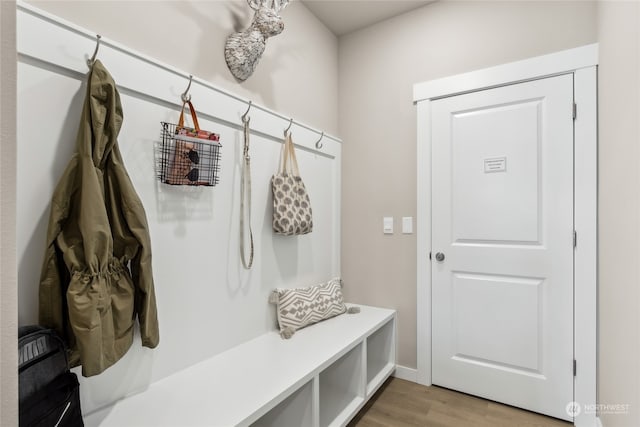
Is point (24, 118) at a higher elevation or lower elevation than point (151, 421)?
higher

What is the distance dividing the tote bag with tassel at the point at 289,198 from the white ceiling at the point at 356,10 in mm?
1065

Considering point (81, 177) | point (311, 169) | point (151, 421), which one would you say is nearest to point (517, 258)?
point (311, 169)

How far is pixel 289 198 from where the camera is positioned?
196cm

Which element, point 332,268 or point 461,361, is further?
point 332,268

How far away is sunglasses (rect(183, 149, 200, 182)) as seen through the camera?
1.36 meters

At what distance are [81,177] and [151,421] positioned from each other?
0.84m

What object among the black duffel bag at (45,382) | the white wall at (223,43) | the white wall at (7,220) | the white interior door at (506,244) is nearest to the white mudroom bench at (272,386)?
the black duffel bag at (45,382)

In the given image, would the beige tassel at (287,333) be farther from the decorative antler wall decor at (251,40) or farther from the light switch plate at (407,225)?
the decorative antler wall decor at (251,40)

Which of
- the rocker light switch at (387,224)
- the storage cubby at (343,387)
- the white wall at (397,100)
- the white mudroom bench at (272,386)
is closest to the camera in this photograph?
the white mudroom bench at (272,386)

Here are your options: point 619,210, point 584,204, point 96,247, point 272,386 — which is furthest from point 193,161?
point 584,204

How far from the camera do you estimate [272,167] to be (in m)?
1.98

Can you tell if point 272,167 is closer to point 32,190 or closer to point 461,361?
point 32,190

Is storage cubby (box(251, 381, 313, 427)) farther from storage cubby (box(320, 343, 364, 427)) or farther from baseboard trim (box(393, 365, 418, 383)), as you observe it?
baseboard trim (box(393, 365, 418, 383))

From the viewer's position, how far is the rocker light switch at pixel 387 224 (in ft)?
8.11
